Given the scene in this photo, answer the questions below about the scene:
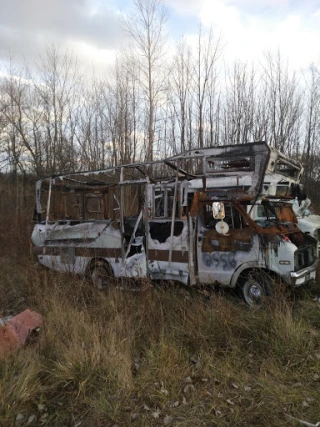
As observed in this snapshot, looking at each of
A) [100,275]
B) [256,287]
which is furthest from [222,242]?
[100,275]

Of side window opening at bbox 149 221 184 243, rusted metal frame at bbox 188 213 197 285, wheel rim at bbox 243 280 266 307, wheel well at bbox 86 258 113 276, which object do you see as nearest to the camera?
wheel rim at bbox 243 280 266 307

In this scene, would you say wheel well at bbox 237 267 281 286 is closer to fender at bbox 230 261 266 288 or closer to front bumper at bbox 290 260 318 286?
fender at bbox 230 261 266 288

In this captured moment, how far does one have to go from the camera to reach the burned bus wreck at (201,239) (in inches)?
244

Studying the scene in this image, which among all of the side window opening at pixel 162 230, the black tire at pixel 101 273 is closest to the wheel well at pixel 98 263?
the black tire at pixel 101 273

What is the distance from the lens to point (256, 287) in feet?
20.4

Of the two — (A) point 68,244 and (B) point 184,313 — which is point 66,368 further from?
(A) point 68,244

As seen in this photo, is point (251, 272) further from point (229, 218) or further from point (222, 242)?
point (229, 218)

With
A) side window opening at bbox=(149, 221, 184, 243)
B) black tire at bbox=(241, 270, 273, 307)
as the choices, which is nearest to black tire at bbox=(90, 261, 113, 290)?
side window opening at bbox=(149, 221, 184, 243)

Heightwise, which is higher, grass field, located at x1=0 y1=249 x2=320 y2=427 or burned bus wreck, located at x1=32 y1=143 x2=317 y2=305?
burned bus wreck, located at x1=32 y1=143 x2=317 y2=305

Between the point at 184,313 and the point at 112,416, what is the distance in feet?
6.76

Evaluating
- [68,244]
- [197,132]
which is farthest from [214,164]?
[197,132]

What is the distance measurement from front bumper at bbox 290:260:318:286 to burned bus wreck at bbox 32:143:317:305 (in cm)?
2

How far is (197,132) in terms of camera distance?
1856 cm

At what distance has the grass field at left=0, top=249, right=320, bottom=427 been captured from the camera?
10.7ft
